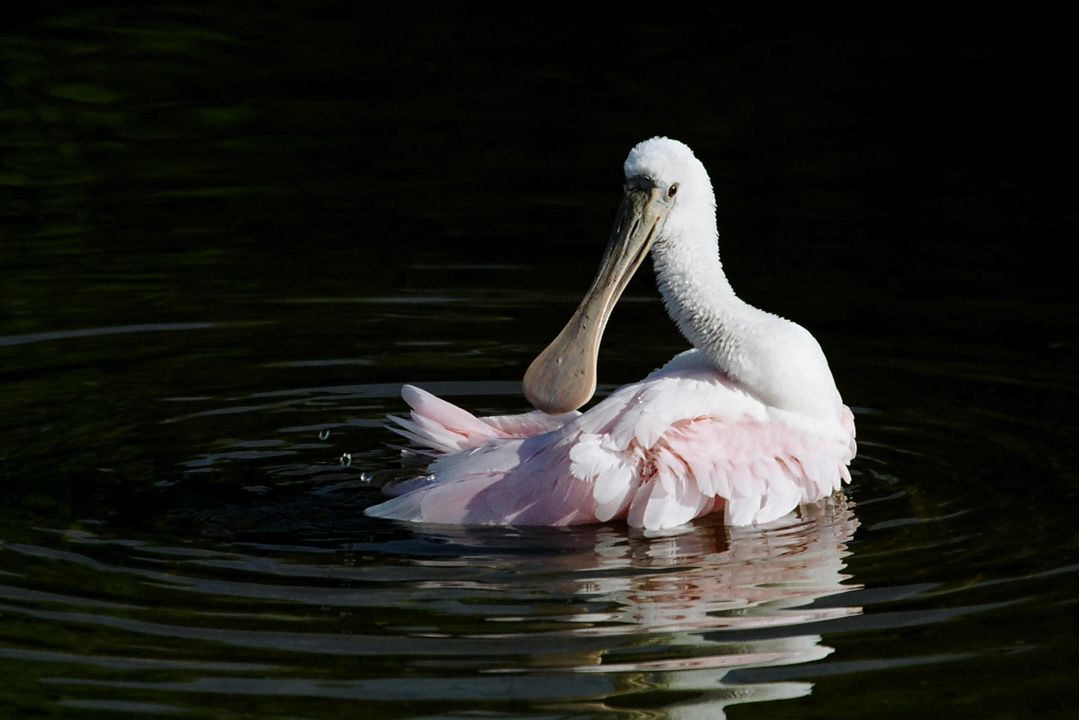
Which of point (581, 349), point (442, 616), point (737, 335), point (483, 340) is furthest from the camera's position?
point (483, 340)

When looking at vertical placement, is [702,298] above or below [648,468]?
above

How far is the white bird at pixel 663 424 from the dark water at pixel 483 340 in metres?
0.16

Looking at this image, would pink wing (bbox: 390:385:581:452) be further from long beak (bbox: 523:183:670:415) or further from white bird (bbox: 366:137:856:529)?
long beak (bbox: 523:183:670:415)

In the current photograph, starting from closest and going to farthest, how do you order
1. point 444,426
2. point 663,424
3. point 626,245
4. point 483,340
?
1. point 663,424
2. point 444,426
3. point 626,245
4. point 483,340

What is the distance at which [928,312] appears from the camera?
10727 mm

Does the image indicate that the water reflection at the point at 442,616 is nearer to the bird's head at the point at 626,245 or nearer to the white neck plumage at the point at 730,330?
the white neck plumage at the point at 730,330

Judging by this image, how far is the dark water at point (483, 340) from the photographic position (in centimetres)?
624

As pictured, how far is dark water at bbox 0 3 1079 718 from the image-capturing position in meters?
6.24

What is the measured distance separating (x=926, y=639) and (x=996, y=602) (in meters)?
0.40

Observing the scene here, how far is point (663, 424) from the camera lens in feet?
25.0

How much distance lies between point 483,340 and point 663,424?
2.76 meters

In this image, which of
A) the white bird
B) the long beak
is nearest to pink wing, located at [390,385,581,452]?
the white bird

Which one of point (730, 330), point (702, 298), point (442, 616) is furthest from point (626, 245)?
point (442, 616)

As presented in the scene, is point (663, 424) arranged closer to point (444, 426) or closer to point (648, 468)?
point (648, 468)
